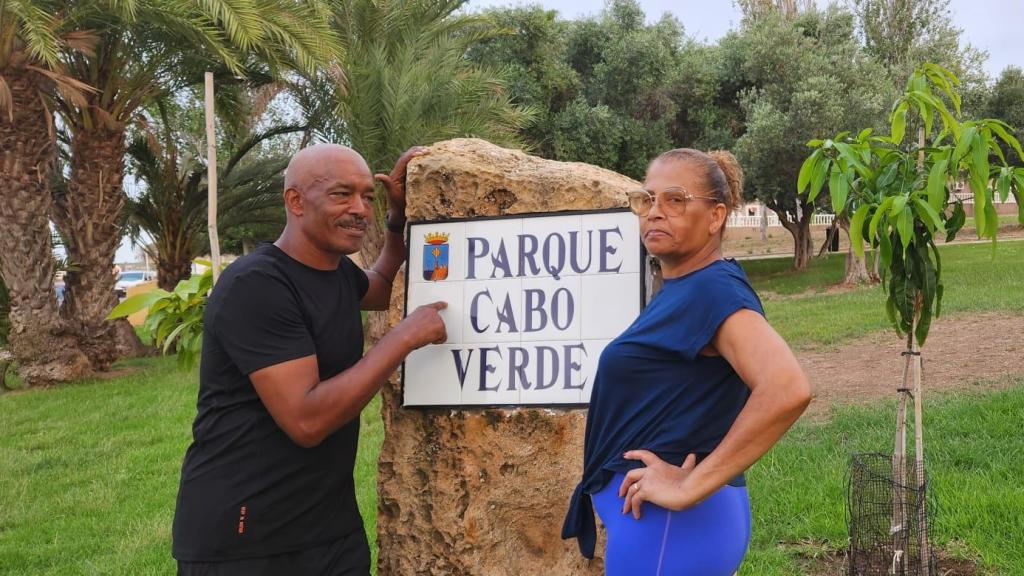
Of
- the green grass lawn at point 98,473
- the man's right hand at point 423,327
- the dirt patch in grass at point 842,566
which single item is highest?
the man's right hand at point 423,327

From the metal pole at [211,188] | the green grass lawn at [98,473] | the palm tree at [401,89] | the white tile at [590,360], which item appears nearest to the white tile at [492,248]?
the white tile at [590,360]

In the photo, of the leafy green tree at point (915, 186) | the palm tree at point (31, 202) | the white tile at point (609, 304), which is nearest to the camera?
the white tile at point (609, 304)

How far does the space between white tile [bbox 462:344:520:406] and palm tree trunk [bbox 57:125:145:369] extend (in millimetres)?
10443

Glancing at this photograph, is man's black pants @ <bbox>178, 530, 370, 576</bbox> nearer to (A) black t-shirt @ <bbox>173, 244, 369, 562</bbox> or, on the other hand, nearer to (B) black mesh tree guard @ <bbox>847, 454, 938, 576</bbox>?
(A) black t-shirt @ <bbox>173, 244, 369, 562</bbox>

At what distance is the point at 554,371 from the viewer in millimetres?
2633

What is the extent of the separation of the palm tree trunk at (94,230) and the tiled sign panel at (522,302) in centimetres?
1024

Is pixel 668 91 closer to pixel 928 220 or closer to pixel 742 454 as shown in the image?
pixel 928 220

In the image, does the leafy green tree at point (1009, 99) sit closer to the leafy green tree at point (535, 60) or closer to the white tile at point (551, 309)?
the leafy green tree at point (535, 60)

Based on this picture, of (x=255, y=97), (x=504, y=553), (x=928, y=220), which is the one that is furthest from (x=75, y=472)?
(x=255, y=97)

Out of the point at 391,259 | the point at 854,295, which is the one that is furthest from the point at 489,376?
the point at 854,295

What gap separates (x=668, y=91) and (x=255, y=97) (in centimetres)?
926

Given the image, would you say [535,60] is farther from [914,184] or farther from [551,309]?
[551,309]

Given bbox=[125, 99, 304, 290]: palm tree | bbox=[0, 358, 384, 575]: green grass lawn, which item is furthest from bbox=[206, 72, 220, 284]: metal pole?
bbox=[125, 99, 304, 290]: palm tree

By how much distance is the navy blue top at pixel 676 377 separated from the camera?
1.67 metres
